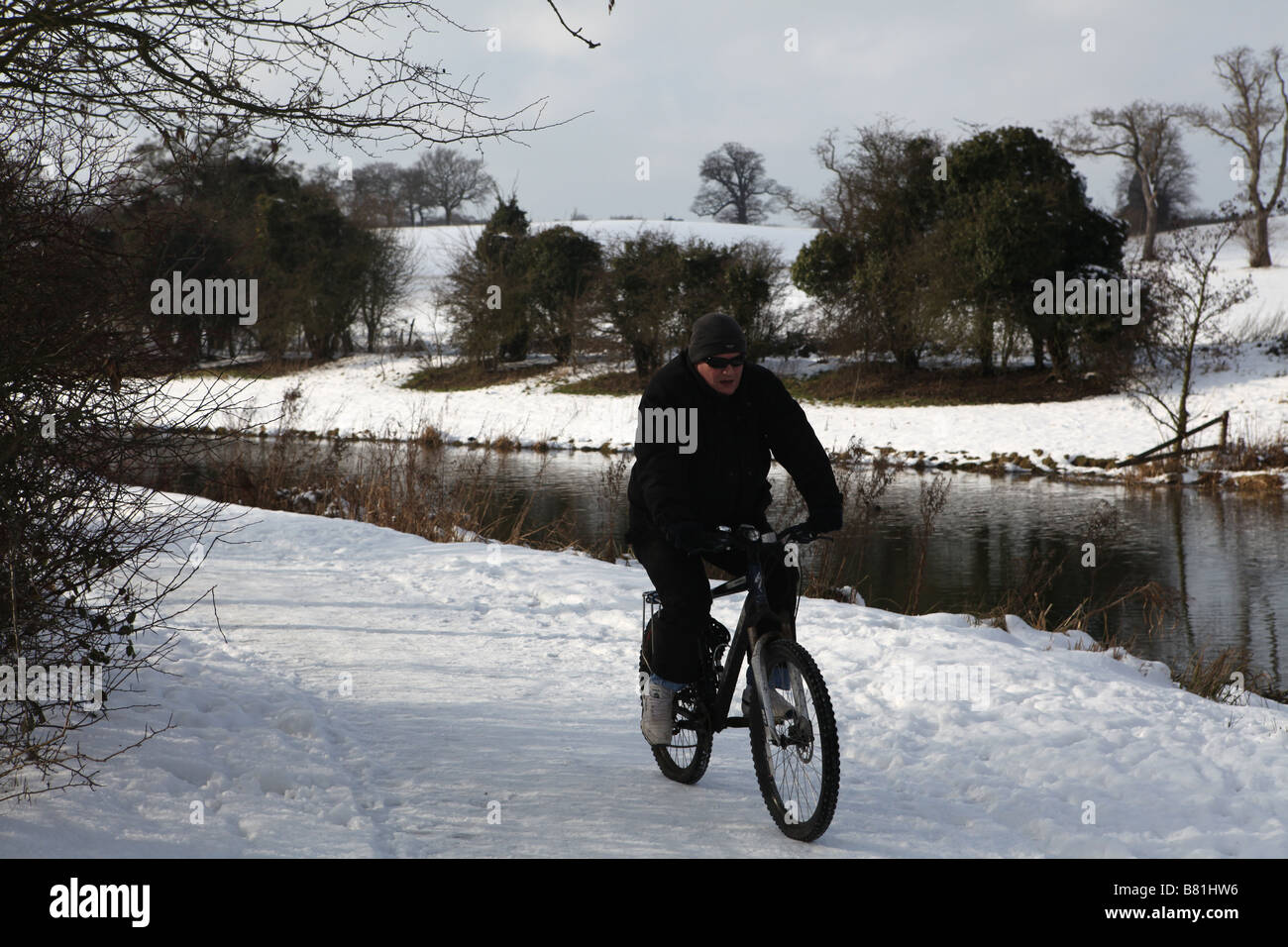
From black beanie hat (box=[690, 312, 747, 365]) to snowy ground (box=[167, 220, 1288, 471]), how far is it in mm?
12658

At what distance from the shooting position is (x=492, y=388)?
36.8 metres

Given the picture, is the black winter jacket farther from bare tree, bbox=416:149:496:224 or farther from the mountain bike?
bare tree, bbox=416:149:496:224

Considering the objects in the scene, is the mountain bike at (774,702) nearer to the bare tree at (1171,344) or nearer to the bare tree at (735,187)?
the bare tree at (1171,344)

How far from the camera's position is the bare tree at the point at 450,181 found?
2926 inches

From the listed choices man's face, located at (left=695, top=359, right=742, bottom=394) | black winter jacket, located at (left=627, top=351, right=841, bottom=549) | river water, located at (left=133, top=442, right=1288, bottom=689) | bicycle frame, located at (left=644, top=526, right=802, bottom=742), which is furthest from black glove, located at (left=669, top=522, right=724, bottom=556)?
river water, located at (left=133, top=442, right=1288, bottom=689)

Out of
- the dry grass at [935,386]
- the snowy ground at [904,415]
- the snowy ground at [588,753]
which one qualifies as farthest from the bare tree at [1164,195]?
the snowy ground at [588,753]

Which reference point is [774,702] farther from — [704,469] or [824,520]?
[704,469]

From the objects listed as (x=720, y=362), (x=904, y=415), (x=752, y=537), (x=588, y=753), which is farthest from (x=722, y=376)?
(x=904, y=415)

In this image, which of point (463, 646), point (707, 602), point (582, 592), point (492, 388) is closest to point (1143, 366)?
point (492, 388)

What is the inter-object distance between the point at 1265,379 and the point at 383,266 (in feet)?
106

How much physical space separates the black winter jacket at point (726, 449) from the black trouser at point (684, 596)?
0.14m

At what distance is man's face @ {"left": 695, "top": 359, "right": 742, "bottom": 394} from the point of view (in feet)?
14.9
